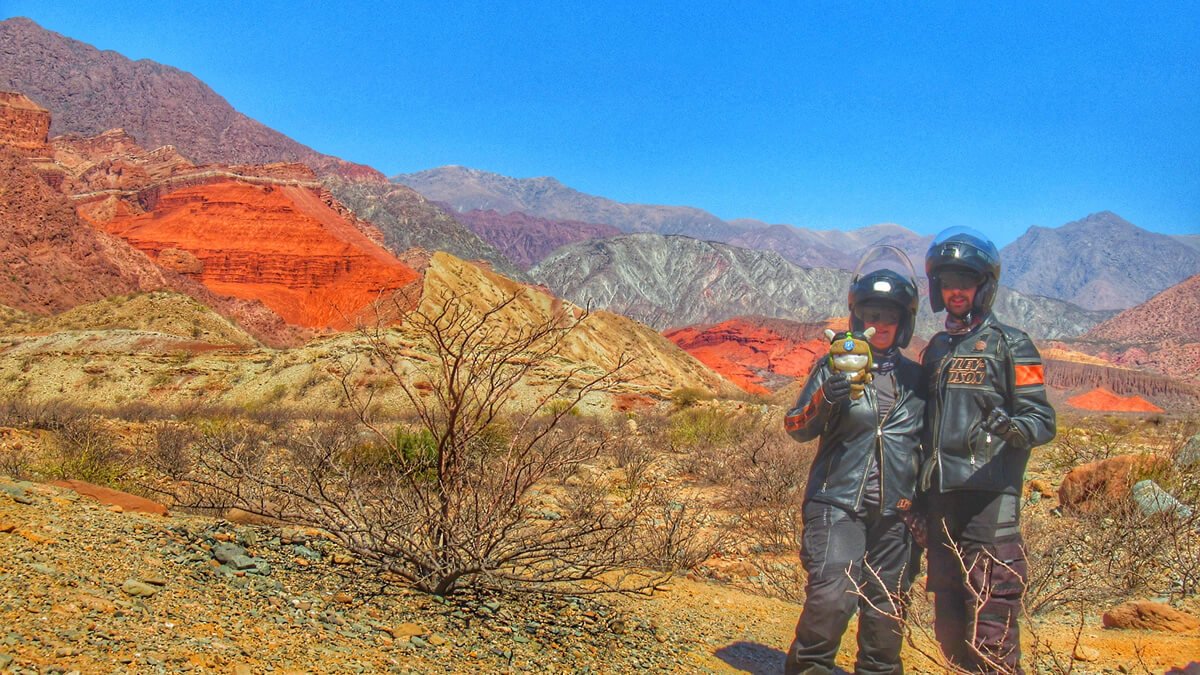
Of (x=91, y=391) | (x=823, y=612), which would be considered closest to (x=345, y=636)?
(x=823, y=612)

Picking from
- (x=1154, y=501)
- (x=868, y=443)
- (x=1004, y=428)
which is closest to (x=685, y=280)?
(x=1154, y=501)

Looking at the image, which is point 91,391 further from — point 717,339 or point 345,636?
point 717,339

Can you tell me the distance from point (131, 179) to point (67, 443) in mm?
68569

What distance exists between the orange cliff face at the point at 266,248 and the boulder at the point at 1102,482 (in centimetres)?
4019

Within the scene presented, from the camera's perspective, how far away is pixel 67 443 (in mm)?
8906

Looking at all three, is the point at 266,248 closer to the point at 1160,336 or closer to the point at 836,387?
the point at 836,387

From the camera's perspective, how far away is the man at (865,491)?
299 cm

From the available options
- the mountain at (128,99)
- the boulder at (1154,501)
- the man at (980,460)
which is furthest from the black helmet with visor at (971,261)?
the mountain at (128,99)

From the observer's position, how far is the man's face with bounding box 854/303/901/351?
3238 mm

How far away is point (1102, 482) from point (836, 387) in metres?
6.04

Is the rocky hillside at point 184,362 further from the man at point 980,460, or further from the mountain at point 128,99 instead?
the mountain at point 128,99

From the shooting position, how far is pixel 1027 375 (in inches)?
117

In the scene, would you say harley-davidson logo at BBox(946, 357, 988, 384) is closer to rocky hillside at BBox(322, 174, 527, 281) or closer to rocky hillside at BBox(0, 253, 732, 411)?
rocky hillside at BBox(0, 253, 732, 411)

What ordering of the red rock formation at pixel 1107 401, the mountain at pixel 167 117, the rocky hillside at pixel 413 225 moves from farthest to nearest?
the mountain at pixel 167 117, the rocky hillside at pixel 413 225, the red rock formation at pixel 1107 401
